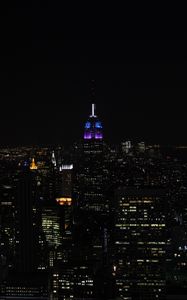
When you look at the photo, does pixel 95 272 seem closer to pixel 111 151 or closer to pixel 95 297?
pixel 95 297

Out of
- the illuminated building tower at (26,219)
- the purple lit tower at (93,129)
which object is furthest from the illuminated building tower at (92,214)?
the illuminated building tower at (26,219)

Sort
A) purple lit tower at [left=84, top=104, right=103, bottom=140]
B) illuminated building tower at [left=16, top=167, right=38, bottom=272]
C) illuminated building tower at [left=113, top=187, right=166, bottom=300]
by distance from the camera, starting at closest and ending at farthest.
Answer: illuminated building tower at [left=113, top=187, right=166, bottom=300] < illuminated building tower at [left=16, top=167, right=38, bottom=272] < purple lit tower at [left=84, top=104, right=103, bottom=140]

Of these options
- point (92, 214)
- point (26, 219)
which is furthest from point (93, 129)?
point (26, 219)

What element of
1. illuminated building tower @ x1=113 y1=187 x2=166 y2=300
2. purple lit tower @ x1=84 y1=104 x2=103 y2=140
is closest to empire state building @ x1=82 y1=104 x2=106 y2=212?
purple lit tower @ x1=84 y1=104 x2=103 y2=140

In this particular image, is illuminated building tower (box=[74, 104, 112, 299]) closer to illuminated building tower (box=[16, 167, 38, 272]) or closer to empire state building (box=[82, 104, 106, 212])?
empire state building (box=[82, 104, 106, 212])

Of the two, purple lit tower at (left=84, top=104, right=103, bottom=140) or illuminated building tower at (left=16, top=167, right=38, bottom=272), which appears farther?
purple lit tower at (left=84, top=104, right=103, bottom=140)

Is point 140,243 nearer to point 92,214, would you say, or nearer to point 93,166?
point 92,214

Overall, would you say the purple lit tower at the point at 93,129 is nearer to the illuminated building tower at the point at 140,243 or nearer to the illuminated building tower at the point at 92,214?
the illuminated building tower at the point at 92,214
